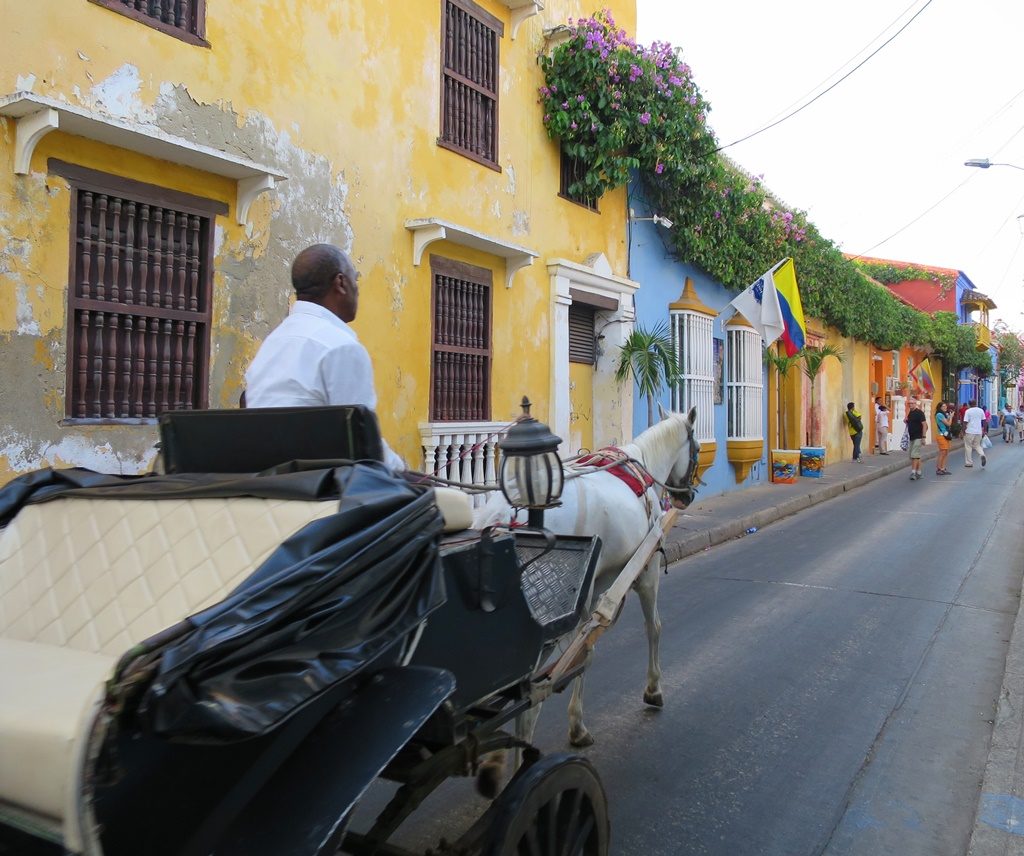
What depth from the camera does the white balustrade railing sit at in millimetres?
7848

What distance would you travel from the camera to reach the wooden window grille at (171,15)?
17.8 feet

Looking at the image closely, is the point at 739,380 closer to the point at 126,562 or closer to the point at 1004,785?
the point at 1004,785

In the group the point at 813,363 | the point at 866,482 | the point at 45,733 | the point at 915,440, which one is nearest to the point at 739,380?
the point at 813,363

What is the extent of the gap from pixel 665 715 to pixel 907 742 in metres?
1.22

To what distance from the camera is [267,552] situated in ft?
5.71

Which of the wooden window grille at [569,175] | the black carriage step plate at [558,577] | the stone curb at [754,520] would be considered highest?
the wooden window grille at [569,175]

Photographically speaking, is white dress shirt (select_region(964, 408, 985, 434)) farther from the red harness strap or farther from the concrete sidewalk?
the red harness strap

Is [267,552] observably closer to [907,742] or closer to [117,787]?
[117,787]

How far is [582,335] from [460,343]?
2.90m

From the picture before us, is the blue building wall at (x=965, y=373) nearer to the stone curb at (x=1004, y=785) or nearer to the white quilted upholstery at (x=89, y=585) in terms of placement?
the stone curb at (x=1004, y=785)

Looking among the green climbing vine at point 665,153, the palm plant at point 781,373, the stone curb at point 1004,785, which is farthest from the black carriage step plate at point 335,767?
the palm plant at point 781,373

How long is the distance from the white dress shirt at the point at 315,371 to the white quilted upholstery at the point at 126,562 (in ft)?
2.11

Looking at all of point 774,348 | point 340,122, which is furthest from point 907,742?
point 774,348

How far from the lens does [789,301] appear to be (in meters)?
13.0
